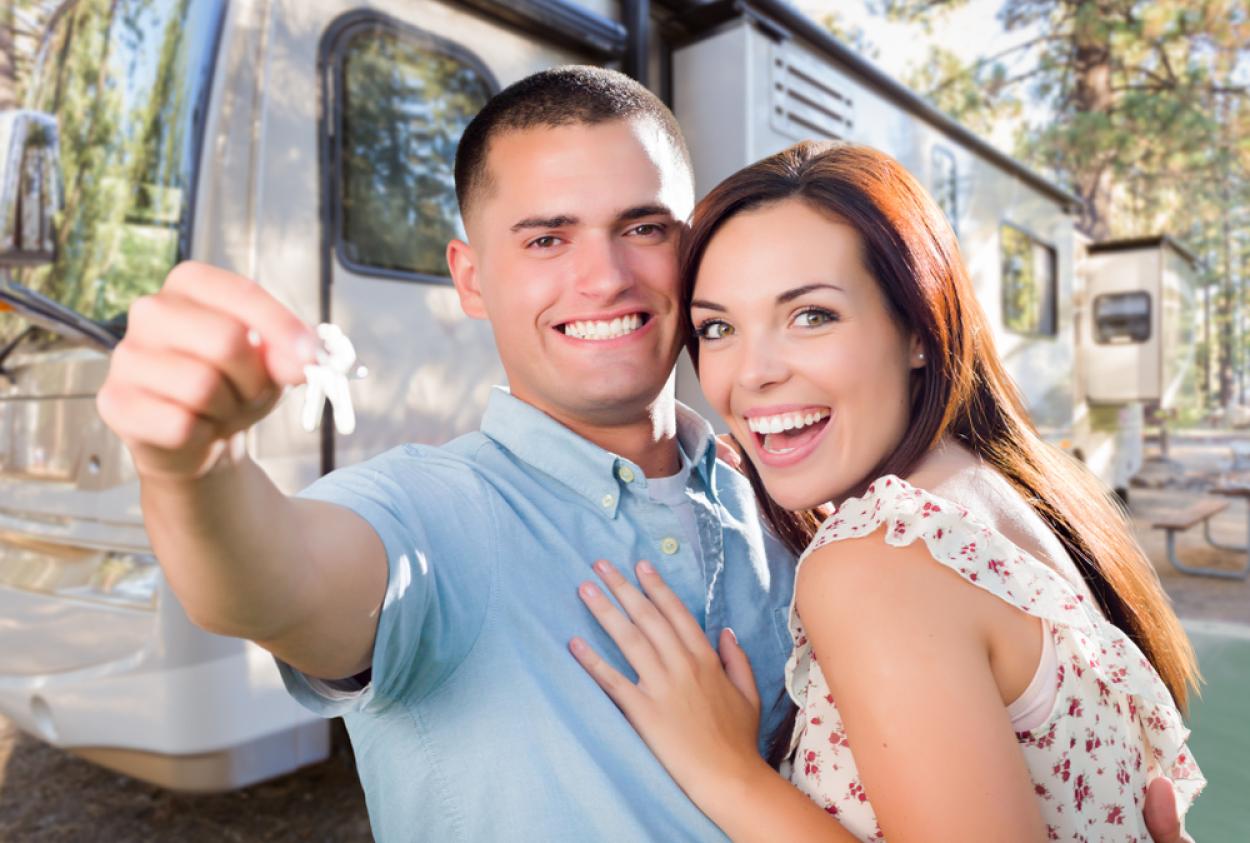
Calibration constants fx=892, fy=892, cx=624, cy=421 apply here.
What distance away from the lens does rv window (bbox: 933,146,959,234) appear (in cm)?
531

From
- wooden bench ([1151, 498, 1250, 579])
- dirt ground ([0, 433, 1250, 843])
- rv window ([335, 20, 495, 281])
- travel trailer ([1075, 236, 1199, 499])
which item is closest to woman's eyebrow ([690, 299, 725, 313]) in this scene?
rv window ([335, 20, 495, 281])

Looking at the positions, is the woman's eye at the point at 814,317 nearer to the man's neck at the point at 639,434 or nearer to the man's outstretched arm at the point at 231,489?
the man's neck at the point at 639,434

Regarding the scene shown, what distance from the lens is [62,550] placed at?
2.47 metres

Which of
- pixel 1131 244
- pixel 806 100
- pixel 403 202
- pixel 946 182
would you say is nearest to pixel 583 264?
pixel 403 202

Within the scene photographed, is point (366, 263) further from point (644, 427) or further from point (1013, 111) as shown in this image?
point (1013, 111)

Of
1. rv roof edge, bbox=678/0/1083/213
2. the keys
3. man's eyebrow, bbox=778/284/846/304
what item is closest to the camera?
the keys

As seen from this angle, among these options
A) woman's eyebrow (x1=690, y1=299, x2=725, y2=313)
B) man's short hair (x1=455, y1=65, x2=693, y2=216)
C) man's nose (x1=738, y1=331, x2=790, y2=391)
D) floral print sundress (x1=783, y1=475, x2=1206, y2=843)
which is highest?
man's short hair (x1=455, y1=65, x2=693, y2=216)

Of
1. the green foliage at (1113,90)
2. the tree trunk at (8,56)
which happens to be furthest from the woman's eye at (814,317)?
the green foliage at (1113,90)

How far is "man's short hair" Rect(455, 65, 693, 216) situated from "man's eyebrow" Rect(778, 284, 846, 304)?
45 centimetres

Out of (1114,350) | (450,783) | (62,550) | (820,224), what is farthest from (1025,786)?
(1114,350)

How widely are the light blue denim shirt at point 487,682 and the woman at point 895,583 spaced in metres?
0.05

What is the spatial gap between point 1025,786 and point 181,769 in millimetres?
2027

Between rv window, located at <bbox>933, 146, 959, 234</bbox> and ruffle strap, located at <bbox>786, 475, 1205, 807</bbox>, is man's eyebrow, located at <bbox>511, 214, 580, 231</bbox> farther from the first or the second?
rv window, located at <bbox>933, 146, 959, 234</bbox>

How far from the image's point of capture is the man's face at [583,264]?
147 cm
